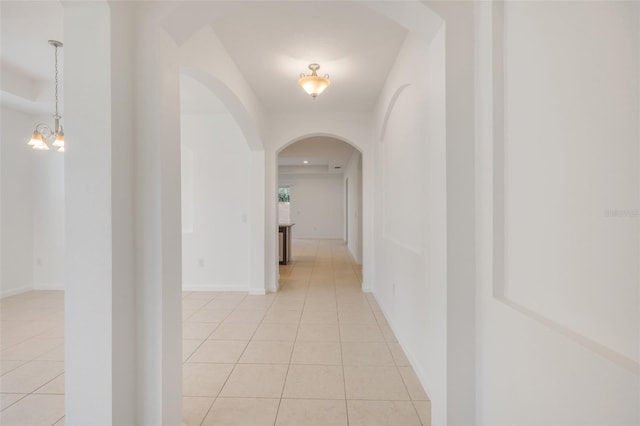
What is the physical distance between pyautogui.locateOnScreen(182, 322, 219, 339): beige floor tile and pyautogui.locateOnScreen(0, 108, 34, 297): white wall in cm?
322

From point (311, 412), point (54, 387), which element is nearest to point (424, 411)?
point (311, 412)

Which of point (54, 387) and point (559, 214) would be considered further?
point (54, 387)

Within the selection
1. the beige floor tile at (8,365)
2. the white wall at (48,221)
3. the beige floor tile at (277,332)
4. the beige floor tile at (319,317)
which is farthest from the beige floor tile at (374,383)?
the white wall at (48,221)

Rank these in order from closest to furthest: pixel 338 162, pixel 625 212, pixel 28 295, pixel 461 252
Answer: pixel 625 212 → pixel 461 252 → pixel 28 295 → pixel 338 162

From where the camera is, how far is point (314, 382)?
2232 millimetres

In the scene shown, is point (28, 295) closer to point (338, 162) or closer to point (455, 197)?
point (455, 197)

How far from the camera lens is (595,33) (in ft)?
2.77

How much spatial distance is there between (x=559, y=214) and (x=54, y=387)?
3201 mm

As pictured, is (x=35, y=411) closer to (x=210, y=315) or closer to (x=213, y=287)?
(x=210, y=315)

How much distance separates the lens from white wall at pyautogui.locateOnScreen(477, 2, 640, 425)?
2.49 feet

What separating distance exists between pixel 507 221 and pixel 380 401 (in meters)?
1.49

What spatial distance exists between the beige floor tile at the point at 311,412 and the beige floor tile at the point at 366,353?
57 centimetres

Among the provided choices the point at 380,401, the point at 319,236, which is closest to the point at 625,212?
the point at 380,401

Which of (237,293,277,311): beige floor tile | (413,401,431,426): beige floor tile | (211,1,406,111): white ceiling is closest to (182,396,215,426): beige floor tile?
(413,401,431,426): beige floor tile
